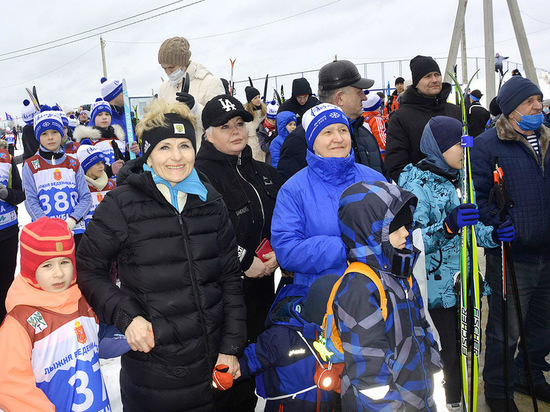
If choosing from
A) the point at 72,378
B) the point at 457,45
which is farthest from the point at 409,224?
the point at 457,45

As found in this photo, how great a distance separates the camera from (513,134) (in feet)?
10.0

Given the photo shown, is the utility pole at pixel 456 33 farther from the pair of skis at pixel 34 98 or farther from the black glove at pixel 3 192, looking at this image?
the black glove at pixel 3 192

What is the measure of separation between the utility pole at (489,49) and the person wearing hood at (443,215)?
11.8 m

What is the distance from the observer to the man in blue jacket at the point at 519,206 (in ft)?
9.84

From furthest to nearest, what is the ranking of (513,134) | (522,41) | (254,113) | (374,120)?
(522,41)
(374,120)
(254,113)
(513,134)

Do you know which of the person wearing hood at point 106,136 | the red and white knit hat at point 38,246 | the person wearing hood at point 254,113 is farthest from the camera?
the person wearing hood at point 254,113

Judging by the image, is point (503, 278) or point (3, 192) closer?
point (503, 278)

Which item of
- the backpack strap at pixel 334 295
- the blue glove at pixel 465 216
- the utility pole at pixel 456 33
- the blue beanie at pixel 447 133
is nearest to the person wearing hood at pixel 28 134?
the blue beanie at pixel 447 133

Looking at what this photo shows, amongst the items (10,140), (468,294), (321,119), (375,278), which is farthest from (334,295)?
(10,140)

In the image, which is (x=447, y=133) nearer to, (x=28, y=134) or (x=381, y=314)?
(x=381, y=314)

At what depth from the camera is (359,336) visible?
1726mm

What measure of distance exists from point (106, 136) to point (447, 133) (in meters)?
4.25

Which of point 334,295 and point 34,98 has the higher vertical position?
point 34,98

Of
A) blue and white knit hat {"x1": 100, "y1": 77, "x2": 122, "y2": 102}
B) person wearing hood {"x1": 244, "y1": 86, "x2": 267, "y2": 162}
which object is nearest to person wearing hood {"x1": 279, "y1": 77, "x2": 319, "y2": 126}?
person wearing hood {"x1": 244, "y1": 86, "x2": 267, "y2": 162}
